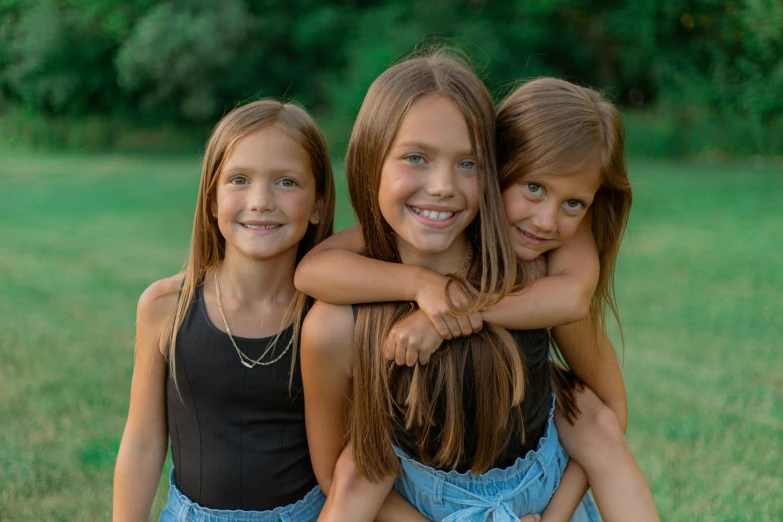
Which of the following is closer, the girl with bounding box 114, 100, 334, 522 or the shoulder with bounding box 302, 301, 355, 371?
the shoulder with bounding box 302, 301, 355, 371

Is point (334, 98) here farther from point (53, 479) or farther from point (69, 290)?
point (53, 479)

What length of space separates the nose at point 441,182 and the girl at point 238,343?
0.41 metres

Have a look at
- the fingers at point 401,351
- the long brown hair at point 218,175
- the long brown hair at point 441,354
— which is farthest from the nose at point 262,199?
the fingers at point 401,351

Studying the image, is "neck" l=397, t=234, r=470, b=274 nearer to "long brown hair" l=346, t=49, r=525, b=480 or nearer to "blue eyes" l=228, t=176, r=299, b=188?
"long brown hair" l=346, t=49, r=525, b=480

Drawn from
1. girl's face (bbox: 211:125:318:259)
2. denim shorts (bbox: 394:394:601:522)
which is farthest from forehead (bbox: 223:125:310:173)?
denim shorts (bbox: 394:394:601:522)

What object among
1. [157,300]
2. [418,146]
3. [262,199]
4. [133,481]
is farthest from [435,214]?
[133,481]

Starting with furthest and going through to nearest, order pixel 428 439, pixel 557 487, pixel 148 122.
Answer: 1. pixel 148 122
2. pixel 557 487
3. pixel 428 439

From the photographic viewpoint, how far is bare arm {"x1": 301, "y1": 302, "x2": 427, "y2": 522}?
6.07 feet

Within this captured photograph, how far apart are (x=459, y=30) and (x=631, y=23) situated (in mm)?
4501

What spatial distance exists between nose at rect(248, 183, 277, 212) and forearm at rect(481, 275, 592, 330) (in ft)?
1.92

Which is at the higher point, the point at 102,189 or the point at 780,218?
the point at 780,218

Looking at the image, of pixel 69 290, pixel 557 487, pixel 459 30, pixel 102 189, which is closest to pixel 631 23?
pixel 459 30

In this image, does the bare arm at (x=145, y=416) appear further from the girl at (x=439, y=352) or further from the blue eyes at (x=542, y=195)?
the blue eyes at (x=542, y=195)

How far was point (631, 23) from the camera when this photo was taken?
2186 cm
